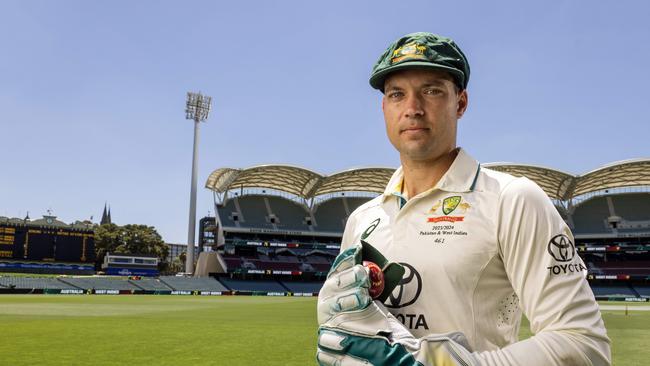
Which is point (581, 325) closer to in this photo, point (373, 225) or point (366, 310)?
point (366, 310)

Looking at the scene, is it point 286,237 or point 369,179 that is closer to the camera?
point 369,179

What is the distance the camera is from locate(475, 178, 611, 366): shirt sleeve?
1599 millimetres

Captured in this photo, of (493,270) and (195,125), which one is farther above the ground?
(195,125)

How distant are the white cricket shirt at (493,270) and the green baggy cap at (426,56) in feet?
1.22

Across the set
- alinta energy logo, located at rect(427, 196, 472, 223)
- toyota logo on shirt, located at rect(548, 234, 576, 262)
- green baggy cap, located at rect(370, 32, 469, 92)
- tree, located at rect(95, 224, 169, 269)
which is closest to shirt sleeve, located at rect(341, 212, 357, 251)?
alinta energy logo, located at rect(427, 196, 472, 223)

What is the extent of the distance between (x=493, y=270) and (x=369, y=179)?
74.0 m

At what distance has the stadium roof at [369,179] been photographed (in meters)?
64.6

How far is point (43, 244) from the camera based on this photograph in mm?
61312

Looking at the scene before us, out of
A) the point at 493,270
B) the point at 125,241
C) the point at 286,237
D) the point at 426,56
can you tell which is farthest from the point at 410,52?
the point at 125,241

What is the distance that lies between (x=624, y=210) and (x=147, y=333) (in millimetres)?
78531

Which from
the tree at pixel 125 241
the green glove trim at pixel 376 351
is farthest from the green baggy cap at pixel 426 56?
the tree at pixel 125 241

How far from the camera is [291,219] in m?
82.4

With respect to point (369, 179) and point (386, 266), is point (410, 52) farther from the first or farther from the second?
point (369, 179)

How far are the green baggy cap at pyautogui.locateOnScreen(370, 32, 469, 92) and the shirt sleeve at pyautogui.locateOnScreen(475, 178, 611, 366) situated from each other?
0.53 meters
